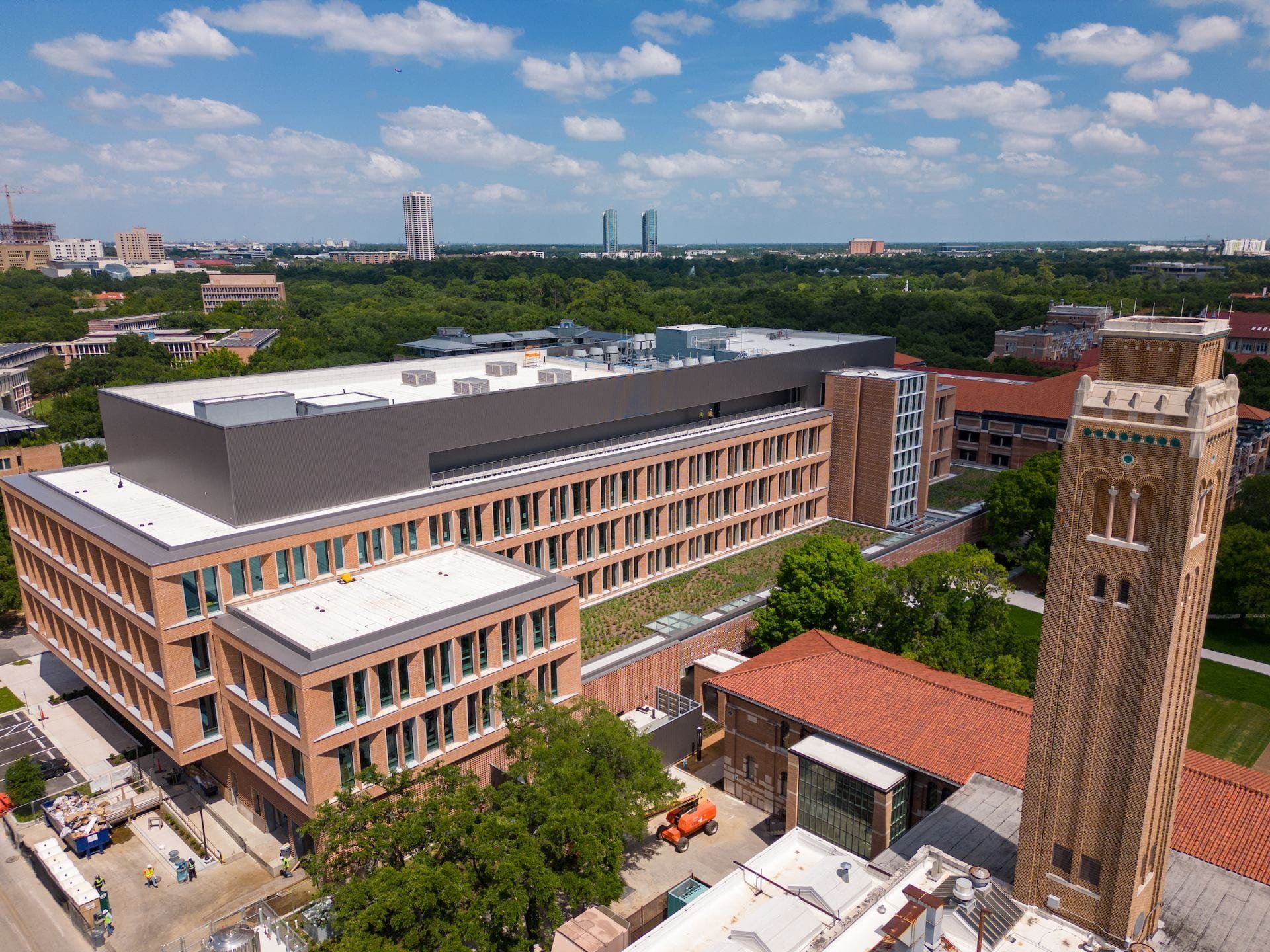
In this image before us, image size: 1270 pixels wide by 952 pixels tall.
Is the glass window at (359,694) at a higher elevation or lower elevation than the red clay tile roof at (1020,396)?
lower

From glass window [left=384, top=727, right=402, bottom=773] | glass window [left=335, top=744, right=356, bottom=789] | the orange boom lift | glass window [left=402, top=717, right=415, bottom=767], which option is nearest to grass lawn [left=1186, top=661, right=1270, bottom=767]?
the orange boom lift

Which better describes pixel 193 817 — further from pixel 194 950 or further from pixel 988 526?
pixel 988 526

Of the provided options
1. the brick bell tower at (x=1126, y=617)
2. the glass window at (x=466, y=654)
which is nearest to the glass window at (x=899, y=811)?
the brick bell tower at (x=1126, y=617)

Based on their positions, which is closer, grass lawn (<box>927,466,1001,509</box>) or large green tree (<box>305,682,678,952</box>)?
large green tree (<box>305,682,678,952</box>)

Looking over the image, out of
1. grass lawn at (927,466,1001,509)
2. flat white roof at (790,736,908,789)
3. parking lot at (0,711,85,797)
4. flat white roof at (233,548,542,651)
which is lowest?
parking lot at (0,711,85,797)

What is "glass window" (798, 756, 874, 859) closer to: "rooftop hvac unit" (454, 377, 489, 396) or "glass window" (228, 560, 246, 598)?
"glass window" (228, 560, 246, 598)

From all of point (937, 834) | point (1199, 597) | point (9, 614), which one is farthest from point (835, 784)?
point (9, 614)

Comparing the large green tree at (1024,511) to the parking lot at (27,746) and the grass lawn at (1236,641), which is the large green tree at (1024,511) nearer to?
the grass lawn at (1236,641)
